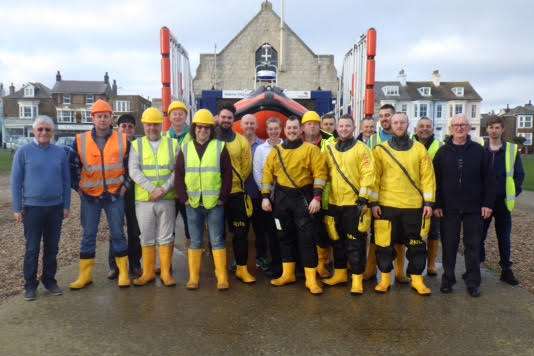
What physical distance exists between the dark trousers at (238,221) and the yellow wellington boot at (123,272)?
1.04 metres

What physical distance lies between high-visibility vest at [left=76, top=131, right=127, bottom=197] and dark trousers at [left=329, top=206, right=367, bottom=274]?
1.99m

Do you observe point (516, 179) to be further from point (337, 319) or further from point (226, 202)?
point (226, 202)

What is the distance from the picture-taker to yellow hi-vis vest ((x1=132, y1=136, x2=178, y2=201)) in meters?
4.17

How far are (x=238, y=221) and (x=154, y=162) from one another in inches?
37.9

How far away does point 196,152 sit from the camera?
13.4ft

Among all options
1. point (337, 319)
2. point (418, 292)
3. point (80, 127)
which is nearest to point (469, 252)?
point (418, 292)

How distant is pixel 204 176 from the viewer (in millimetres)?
4062

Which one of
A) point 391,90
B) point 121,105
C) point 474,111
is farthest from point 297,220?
point 121,105

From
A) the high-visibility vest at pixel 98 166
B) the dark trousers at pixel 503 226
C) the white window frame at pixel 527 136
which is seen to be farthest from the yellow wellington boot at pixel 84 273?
the white window frame at pixel 527 136

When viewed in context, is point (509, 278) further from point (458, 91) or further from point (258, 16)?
point (458, 91)

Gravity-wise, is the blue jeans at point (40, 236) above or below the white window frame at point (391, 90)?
below

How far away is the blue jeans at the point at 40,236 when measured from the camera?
3869mm

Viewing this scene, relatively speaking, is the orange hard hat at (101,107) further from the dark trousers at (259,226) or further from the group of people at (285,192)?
the dark trousers at (259,226)

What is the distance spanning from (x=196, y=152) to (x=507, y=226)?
3.10 m
